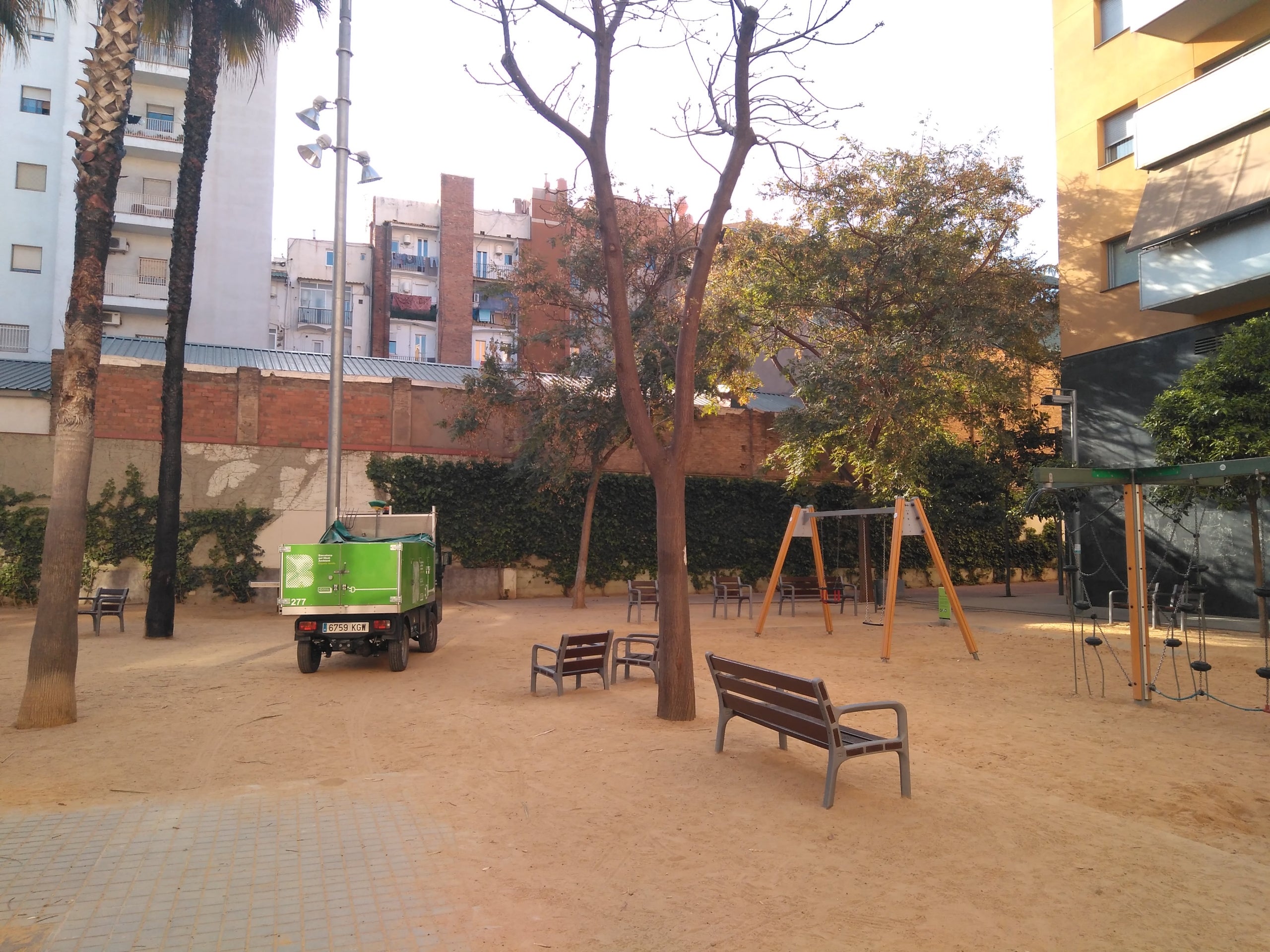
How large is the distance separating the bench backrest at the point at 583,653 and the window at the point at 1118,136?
52.7 feet

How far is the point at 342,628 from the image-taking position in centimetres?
1212

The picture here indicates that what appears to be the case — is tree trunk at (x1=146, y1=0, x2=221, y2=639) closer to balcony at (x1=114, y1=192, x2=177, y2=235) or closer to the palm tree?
the palm tree

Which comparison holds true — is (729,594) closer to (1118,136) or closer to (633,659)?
(633,659)

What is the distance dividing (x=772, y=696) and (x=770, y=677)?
134mm

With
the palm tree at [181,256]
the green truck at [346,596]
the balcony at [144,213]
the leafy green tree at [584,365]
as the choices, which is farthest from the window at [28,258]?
the green truck at [346,596]

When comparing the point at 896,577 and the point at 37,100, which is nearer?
the point at 896,577

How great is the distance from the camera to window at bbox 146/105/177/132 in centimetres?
3653

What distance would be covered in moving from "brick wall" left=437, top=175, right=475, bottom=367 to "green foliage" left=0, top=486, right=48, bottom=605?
87.2ft

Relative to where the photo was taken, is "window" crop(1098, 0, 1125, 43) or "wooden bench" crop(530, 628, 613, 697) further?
"window" crop(1098, 0, 1125, 43)

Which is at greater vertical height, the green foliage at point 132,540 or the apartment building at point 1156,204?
the apartment building at point 1156,204

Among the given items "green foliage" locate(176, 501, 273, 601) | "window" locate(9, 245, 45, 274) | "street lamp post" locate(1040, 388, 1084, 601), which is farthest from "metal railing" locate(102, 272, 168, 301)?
"street lamp post" locate(1040, 388, 1084, 601)

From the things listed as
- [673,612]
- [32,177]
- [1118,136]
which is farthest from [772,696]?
[32,177]

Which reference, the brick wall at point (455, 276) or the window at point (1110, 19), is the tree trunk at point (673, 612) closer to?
the window at point (1110, 19)

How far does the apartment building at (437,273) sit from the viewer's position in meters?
46.5
